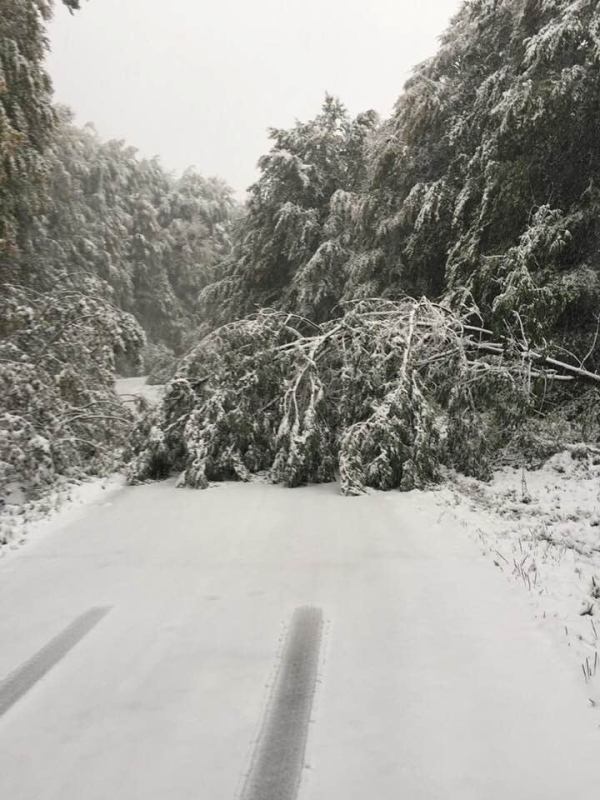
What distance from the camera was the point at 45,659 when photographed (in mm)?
3158

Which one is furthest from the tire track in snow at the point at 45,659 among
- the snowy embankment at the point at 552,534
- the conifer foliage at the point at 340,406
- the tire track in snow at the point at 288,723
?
the conifer foliage at the point at 340,406

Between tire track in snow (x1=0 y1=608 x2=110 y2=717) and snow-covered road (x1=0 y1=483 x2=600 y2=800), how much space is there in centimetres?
3

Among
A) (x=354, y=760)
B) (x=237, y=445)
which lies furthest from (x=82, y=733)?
(x=237, y=445)

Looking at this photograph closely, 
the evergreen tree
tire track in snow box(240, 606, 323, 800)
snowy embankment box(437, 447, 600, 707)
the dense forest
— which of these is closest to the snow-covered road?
tire track in snow box(240, 606, 323, 800)

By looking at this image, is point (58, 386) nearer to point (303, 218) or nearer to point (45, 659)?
point (45, 659)

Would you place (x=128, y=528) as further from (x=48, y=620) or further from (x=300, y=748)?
(x=300, y=748)

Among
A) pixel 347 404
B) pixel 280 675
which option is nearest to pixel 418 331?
pixel 347 404

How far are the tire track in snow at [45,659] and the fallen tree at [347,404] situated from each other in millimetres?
3999

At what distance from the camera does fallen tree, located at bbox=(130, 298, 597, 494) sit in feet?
24.6

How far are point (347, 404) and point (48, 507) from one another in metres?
4.25

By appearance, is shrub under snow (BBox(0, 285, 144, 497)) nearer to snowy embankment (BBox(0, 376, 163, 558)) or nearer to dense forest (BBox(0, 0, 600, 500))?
dense forest (BBox(0, 0, 600, 500))

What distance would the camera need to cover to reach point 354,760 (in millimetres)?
2287

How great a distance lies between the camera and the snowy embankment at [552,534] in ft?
11.4

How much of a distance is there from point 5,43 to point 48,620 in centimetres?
845
